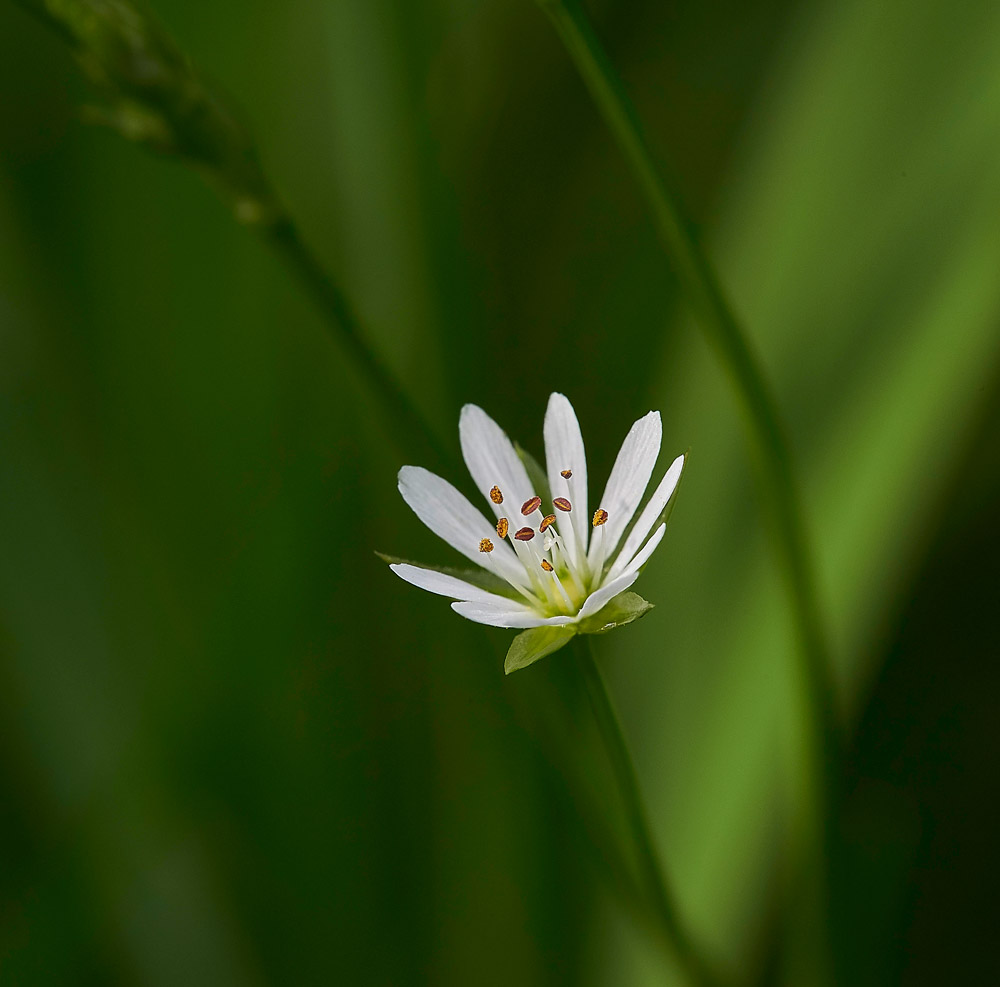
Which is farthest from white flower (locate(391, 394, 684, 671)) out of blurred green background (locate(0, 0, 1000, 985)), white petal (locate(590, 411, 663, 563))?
blurred green background (locate(0, 0, 1000, 985))

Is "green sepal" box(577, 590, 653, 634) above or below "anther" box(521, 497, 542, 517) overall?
below

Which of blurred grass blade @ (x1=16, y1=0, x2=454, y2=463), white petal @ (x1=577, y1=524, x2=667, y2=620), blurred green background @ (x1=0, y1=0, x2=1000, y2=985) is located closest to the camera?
white petal @ (x1=577, y1=524, x2=667, y2=620)

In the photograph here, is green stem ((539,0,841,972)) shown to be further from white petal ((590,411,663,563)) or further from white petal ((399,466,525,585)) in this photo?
white petal ((399,466,525,585))

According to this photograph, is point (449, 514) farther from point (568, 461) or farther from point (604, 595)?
point (604, 595)

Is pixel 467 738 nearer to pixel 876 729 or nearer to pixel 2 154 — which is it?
pixel 876 729

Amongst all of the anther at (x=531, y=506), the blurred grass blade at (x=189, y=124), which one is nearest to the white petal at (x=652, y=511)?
the anther at (x=531, y=506)

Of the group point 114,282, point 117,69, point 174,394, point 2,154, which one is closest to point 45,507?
point 174,394
